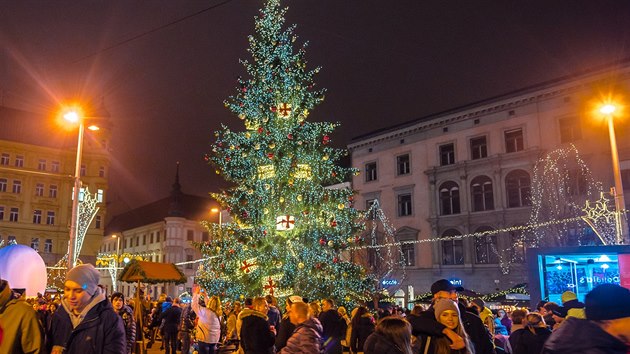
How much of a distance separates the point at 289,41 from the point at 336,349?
14.6 m

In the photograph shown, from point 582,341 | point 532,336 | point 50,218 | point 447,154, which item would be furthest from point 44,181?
point 582,341

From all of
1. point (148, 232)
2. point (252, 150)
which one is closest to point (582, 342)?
point (252, 150)

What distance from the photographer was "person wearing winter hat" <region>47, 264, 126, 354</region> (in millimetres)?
4648

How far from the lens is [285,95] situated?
21297mm

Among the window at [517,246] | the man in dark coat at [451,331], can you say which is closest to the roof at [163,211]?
the window at [517,246]

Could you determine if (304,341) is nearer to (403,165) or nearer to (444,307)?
(444,307)

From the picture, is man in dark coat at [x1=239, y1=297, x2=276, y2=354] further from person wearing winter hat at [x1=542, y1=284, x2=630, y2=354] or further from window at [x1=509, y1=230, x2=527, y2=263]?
window at [x1=509, y1=230, x2=527, y2=263]

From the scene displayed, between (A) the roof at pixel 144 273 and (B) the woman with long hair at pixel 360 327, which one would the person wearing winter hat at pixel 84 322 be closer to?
(B) the woman with long hair at pixel 360 327

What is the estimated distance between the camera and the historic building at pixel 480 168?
33375 mm

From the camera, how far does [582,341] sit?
3.31 meters

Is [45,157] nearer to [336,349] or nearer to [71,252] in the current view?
[71,252]

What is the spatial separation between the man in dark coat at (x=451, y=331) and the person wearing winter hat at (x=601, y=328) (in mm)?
1657

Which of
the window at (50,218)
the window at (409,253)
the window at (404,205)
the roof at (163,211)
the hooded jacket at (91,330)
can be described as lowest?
the hooded jacket at (91,330)

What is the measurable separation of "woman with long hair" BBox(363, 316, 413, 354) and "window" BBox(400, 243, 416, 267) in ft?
124
